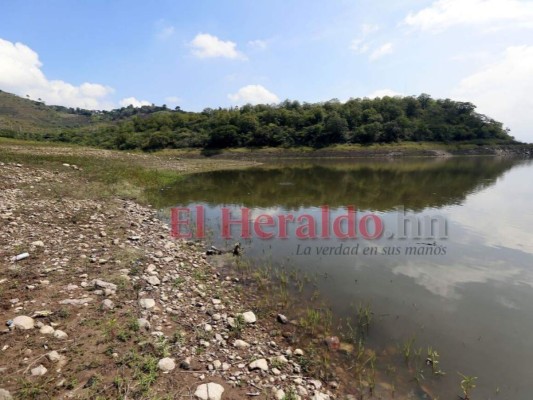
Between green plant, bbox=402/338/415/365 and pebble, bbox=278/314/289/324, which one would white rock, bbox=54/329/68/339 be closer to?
pebble, bbox=278/314/289/324

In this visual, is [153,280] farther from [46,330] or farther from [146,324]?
[46,330]

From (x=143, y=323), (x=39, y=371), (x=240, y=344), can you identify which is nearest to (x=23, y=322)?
(x=39, y=371)

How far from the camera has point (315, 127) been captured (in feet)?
Answer: 351

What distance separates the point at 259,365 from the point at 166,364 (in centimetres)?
173

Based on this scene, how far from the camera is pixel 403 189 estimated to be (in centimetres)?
3089

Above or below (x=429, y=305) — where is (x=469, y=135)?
above

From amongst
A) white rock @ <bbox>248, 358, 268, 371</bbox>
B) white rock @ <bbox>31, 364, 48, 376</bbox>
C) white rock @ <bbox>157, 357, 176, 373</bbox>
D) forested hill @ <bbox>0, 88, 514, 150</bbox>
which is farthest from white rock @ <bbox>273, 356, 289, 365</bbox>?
forested hill @ <bbox>0, 88, 514, 150</bbox>

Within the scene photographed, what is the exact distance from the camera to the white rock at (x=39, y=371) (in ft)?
15.2

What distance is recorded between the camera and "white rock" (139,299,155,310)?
23.0 feet

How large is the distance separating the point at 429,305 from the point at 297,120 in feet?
363

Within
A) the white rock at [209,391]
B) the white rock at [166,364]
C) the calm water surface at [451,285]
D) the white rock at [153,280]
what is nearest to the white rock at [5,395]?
the white rock at [166,364]

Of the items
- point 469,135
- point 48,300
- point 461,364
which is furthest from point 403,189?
point 469,135

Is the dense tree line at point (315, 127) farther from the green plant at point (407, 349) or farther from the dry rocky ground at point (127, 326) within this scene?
the green plant at point (407, 349)

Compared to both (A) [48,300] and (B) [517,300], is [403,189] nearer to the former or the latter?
(B) [517,300]
